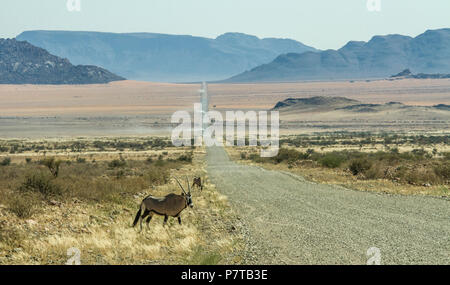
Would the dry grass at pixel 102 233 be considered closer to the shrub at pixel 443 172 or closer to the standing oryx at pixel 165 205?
the standing oryx at pixel 165 205

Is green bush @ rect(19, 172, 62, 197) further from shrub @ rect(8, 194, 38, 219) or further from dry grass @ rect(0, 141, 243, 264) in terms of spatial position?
shrub @ rect(8, 194, 38, 219)

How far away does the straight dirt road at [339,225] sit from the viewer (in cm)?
932

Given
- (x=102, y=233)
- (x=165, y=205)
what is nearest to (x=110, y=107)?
(x=165, y=205)

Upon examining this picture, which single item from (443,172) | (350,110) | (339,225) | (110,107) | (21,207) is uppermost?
(21,207)

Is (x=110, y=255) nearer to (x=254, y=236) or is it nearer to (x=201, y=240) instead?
(x=201, y=240)

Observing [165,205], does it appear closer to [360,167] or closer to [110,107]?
[360,167]

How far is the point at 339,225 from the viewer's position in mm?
12156

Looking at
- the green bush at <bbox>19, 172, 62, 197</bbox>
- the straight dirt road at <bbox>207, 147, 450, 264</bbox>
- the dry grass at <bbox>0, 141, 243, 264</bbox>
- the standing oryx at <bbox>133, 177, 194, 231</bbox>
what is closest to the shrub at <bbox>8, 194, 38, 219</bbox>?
the dry grass at <bbox>0, 141, 243, 264</bbox>

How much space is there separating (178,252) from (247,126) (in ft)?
316

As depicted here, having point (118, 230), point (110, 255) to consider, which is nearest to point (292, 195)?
point (118, 230)

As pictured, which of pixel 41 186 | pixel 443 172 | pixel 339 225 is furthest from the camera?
pixel 443 172

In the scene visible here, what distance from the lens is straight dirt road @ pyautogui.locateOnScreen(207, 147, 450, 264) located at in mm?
9320

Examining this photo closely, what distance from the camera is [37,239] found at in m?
9.51

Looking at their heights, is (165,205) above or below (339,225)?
above
